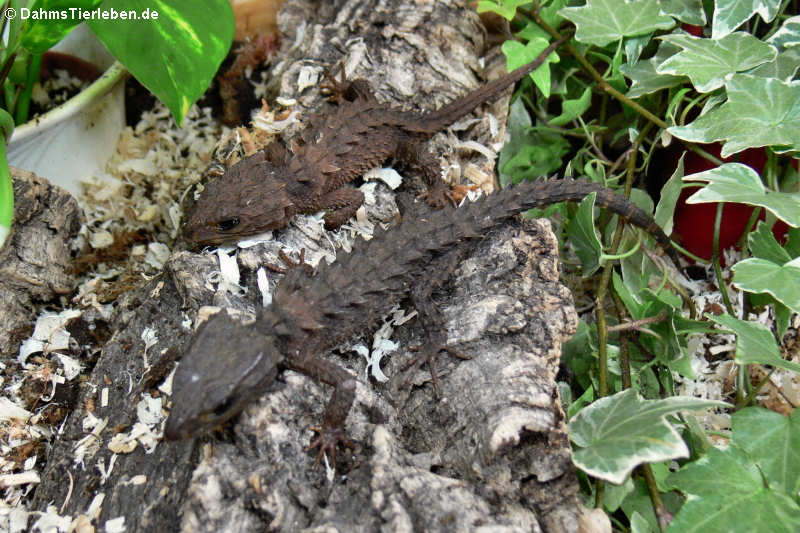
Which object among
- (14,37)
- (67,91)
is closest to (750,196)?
(14,37)

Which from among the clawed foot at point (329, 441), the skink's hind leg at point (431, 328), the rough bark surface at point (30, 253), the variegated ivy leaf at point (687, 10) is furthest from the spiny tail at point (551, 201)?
the rough bark surface at point (30, 253)

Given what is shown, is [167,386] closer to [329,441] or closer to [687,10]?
[329,441]

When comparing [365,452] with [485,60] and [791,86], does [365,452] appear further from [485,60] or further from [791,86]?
[485,60]

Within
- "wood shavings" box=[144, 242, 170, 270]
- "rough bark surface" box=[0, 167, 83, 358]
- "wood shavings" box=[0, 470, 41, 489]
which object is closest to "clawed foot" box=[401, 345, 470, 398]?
"wood shavings" box=[0, 470, 41, 489]

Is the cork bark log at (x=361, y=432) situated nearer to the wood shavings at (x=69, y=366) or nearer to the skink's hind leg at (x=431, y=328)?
the skink's hind leg at (x=431, y=328)

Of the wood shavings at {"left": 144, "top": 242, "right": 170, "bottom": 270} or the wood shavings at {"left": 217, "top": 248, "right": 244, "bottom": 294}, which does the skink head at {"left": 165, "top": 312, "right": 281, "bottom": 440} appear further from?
the wood shavings at {"left": 144, "top": 242, "right": 170, "bottom": 270}

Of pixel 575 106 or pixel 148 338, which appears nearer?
pixel 148 338

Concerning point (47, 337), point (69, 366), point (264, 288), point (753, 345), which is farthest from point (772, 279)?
point (47, 337)
